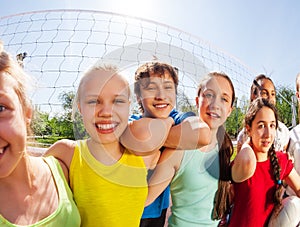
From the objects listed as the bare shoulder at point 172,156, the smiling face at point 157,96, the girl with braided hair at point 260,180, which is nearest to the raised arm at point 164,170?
the bare shoulder at point 172,156

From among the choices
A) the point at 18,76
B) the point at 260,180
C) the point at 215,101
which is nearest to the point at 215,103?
the point at 215,101

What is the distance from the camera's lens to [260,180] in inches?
45.7

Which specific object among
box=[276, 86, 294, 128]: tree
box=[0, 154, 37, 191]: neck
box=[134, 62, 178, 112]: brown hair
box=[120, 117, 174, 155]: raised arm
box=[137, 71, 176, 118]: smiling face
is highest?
box=[276, 86, 294, 128]: tree

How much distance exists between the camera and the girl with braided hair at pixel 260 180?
113 cm

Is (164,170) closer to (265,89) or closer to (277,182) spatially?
(277,182)

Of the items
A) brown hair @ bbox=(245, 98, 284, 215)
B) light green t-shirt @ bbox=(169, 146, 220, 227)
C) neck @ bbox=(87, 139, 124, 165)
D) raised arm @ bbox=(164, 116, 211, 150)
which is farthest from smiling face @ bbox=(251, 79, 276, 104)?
neck @ bbox=(87, 139, 124, 165)

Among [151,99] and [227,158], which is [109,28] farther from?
[227,158]

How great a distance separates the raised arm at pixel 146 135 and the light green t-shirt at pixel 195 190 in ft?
0.74

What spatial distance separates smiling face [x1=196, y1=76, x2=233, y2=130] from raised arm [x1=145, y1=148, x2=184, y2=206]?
11 cm

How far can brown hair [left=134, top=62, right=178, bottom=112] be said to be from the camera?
0.62 m

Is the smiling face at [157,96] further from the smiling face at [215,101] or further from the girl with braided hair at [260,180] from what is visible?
the girl with braided hair at [260,180]

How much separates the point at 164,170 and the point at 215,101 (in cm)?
21

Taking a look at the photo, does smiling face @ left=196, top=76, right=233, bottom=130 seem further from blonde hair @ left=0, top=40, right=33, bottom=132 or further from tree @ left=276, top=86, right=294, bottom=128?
tree @ left=276, top=86, right=294, bottom=128

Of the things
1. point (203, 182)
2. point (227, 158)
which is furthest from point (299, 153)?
point (203, 182)
